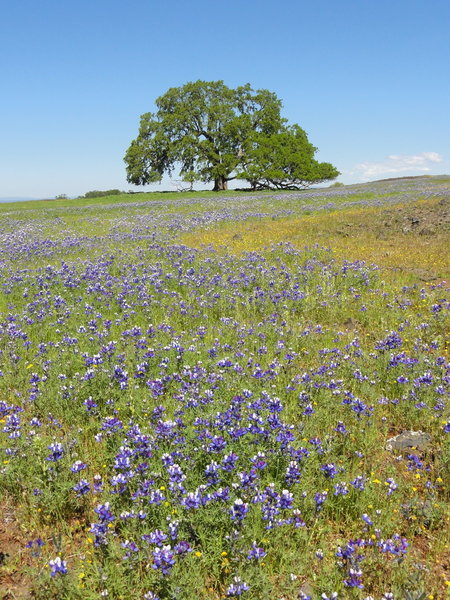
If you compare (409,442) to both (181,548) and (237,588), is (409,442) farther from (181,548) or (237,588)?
(181,548)

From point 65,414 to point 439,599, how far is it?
4.15 m

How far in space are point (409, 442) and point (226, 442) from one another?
2.13m

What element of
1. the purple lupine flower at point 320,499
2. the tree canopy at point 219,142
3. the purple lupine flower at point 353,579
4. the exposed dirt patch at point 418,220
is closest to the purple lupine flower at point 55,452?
the purple lupine flower at point 320,499

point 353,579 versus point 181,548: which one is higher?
point 181,548

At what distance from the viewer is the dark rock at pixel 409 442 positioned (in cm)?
452

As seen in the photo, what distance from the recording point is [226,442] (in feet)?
13.2

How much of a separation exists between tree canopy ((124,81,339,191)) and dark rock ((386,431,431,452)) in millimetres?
51104

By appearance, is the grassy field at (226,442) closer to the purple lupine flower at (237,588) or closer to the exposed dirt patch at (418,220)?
the purple lupine flower at (237,588)

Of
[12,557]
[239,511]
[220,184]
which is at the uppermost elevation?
[220,184]

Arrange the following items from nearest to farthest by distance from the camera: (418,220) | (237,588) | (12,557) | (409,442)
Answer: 1. (237,588)
2. (12,557)
3. (409,442)
4. (418,220)

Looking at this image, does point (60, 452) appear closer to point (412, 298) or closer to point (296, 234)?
point (412, 298)

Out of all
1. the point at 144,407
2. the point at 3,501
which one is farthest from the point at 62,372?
the point at 3,501

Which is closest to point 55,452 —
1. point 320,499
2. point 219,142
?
point 320,499

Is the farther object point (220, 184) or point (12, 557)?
point (220, 184)
